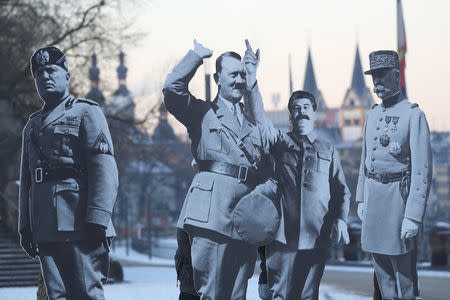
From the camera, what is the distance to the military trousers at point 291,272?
9695 mm

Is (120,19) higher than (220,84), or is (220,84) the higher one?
(120,19)

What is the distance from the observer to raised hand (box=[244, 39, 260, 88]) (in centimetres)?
958

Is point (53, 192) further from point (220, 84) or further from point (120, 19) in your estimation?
point (120, 19)

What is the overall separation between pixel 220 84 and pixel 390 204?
2104 millimetres

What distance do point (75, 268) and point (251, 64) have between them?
2639 millimetres

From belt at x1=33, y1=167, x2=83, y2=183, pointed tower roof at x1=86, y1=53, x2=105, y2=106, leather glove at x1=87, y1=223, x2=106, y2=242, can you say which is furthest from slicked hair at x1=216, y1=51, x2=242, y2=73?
pointed tower roof at x1=86, y1=53, x2=105, y2=106

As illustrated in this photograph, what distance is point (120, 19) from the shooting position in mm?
19578

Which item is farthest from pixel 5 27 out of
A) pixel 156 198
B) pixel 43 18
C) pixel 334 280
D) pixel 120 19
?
pixel 156 198

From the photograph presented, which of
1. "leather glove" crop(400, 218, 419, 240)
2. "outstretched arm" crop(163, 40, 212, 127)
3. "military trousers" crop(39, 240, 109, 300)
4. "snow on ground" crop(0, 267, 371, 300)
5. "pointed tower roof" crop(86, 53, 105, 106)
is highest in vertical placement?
"pointed tower roof" crop(86, 53, 105, 106)

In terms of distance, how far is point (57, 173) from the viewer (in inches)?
352

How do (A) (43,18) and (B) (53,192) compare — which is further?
(A) (43,18)

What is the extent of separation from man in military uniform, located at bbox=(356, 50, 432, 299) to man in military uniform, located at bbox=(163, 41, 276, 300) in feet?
4.05

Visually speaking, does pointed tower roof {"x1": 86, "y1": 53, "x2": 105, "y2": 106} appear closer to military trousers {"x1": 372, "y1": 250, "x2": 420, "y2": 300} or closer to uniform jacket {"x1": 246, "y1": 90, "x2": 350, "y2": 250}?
uniform jacket {"x1": 246, "y1": 90, "x2": 350, "y2": 250}

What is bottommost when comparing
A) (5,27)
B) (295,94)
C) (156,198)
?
(156,198)
